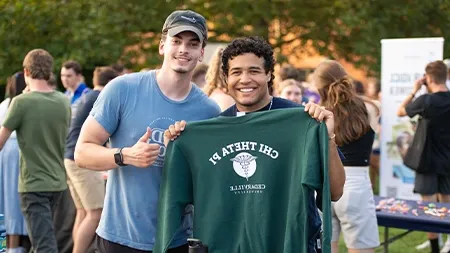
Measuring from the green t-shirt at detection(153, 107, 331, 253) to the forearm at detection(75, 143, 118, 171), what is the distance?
248mm

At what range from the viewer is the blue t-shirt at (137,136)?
357 centimetres

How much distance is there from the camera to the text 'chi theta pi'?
338 centimetres

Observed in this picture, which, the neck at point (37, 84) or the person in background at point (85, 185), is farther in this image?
the person in background at point (85, 185)

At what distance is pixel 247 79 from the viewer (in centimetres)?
341

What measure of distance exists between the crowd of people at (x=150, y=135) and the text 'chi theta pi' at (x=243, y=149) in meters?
0.12

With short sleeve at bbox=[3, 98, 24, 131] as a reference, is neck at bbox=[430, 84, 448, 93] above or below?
above

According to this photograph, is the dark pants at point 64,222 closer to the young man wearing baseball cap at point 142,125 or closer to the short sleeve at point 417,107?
the short sleeve at point 417,107

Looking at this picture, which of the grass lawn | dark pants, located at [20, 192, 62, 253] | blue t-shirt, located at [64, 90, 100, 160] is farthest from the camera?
the grass lawn

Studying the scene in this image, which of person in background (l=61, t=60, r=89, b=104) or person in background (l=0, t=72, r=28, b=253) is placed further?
person in background (l=61, t=60, r=89, b=104)

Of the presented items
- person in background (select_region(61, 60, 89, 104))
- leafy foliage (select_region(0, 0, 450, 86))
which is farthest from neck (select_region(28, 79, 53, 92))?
leafy foliage (select_region(0, 0, 450, 86))

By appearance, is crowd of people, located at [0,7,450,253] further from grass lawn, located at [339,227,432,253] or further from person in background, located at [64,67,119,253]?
grass lawn, located at [339,227,432,253]

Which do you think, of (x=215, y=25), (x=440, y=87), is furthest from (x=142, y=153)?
(x=215, y=25)

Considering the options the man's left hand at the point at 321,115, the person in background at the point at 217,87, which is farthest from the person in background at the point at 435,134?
the man's left hand at the point at 321,115

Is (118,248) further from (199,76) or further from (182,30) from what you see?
(199,76)
